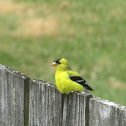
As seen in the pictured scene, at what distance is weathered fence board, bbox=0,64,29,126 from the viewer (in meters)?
2.73

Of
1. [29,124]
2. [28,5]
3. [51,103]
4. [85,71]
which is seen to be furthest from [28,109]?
[28,5]

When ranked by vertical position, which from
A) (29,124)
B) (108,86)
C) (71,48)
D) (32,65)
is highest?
(71,48)

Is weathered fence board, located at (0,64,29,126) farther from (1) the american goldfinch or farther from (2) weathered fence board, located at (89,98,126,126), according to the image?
(2) weathered fence board, located at (89,98,126,126)

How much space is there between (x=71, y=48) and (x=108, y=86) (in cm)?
266

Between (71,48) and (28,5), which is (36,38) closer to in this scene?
(71,48)

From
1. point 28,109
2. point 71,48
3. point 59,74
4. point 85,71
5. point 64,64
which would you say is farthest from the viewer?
point 71,48

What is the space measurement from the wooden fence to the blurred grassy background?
4468 mm

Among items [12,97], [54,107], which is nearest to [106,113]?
[54,107]

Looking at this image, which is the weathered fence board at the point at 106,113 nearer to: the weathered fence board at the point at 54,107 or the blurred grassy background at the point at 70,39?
the weathered fence board at the point at 54,107

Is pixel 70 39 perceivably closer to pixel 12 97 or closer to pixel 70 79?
pixel 70 79

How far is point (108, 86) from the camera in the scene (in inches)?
321

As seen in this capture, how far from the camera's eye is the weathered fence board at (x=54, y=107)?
2.26 m

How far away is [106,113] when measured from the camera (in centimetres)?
204

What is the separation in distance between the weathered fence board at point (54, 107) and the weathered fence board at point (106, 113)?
8 cm
